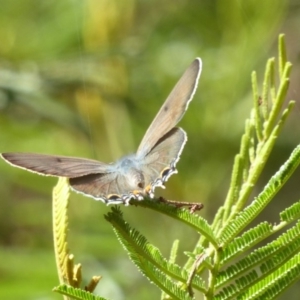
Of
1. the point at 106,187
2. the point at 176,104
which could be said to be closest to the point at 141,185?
the point at 106,187

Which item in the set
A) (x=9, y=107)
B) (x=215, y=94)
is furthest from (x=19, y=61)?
(x=215, y=94)

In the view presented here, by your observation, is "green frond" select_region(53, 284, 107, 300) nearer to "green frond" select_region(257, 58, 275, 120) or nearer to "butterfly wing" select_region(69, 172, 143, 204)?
"butterfly wing" select_region(69, 172, 143, 204)

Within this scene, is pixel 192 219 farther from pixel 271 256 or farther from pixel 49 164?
pixel 49 164

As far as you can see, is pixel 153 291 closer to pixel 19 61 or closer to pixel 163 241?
pixel 163 241

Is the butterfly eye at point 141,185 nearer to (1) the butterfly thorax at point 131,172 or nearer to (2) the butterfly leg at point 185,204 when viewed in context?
(1) the butterfly thorax at point 131,172

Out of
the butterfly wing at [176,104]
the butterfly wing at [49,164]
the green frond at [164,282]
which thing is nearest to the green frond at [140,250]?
the green frond at [164,282]

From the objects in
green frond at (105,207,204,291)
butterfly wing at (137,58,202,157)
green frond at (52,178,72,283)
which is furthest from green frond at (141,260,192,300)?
butterfly wing at (137,58,202,157)
